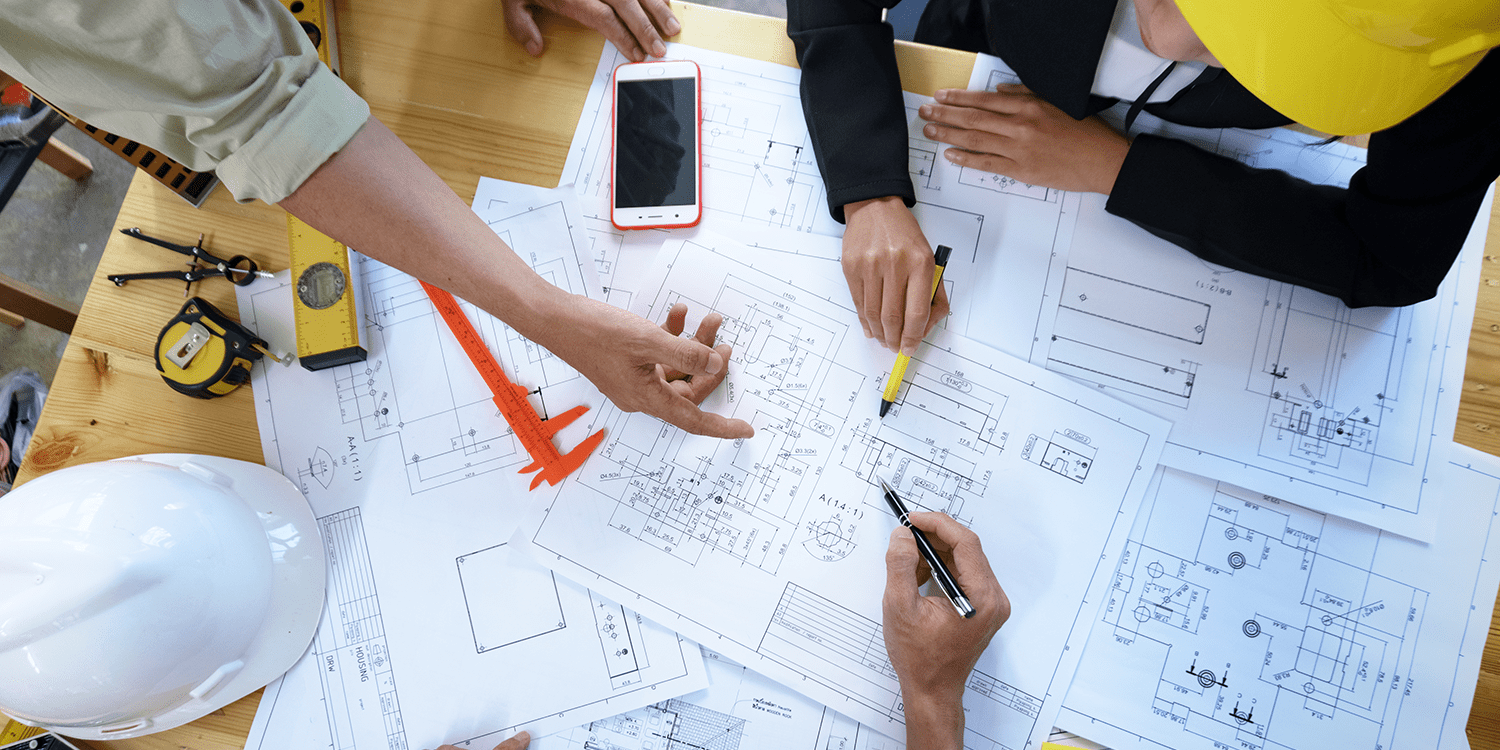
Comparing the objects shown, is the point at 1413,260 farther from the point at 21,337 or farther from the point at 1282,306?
the point at 21,337

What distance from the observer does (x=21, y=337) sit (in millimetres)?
1863

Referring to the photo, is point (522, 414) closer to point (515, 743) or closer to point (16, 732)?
point (515, 743)

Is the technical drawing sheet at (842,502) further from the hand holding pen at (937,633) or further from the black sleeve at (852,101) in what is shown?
the black sleeve at (852,101)

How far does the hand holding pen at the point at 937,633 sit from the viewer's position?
0.81m

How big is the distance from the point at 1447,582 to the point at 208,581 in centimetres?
147

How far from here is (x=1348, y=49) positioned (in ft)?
1.88

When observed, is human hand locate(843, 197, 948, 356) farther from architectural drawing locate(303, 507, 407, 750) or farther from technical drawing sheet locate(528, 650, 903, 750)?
architectural drawing locate(303, 507, 407, 750)

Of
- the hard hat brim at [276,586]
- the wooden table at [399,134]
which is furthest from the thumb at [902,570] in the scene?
the hard hat brim at [276,586]

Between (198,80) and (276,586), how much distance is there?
1.98 ft

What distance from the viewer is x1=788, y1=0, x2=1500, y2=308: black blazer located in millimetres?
773

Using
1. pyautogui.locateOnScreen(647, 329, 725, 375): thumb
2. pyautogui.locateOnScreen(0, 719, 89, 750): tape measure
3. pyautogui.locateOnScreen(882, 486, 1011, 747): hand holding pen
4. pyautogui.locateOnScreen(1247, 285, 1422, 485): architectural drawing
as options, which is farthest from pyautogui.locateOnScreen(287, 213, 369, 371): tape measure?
pyautogui.locateOnScreen(1247, 285, 1422, 485): architectural drawing

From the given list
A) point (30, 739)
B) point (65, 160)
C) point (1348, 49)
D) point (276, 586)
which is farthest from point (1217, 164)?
point (65, 160)

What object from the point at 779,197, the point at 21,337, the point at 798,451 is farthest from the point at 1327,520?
the point at 21,337

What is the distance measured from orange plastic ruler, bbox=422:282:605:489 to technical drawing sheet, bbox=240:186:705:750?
0.02 meters
